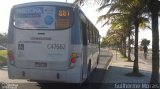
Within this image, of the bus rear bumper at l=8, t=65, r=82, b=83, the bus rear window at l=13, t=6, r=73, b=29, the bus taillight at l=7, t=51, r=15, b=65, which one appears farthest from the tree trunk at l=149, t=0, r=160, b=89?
the bus taillight at l=7, t=51, r=15, b=65

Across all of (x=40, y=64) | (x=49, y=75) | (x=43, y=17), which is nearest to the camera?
(x=49, y=75)

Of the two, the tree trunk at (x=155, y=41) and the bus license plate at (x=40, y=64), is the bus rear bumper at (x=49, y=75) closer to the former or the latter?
the bus license plate at (x=40, y=64)

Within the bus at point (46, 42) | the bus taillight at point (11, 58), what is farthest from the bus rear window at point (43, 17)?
the bus taillight at point (11, 58)

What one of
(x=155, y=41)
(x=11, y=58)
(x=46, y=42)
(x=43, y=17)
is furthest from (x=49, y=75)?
(x=155, y=41)

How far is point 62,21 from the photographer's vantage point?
12.0m

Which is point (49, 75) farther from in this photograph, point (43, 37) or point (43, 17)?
point (43, 17)

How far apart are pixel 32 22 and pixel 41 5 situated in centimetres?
67

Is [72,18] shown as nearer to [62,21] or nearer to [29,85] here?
[62,21]

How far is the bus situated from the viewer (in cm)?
1177

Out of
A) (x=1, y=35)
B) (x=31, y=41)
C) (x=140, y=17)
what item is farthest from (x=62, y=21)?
Answer: (x=1, y=35)

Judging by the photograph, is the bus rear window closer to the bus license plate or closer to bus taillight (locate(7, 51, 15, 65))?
bus taillight (locate(7, 51, 15, 65))

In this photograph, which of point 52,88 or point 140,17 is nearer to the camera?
point 52,88

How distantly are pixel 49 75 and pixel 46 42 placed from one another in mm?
1138

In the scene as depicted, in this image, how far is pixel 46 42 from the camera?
470 inches
